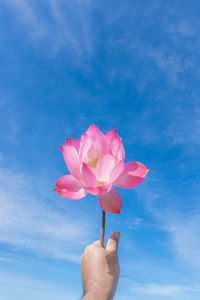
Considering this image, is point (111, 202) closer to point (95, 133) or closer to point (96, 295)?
point (95, 133)

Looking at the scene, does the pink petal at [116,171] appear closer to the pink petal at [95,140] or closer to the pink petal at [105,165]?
the pink petal at [105,165]

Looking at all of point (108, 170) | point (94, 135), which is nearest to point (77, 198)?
point (108, 170)

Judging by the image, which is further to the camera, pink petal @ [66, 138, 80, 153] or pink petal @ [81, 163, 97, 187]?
pink petal @ [66, 138, 80, 153]

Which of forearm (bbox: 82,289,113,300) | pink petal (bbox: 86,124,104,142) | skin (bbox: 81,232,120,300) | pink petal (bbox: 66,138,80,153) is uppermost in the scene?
pink petal (bbox: 86,124,104,142)

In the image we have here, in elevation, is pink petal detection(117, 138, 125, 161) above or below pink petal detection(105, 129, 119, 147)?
below

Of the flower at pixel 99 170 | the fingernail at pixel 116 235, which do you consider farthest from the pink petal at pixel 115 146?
the fingernail at pixel 116 235

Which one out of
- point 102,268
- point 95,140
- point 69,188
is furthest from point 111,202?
point 102,268

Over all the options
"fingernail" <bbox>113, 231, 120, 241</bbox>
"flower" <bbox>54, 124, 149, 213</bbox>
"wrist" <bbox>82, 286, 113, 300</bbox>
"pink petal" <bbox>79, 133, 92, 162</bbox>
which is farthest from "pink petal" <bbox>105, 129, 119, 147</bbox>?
"wrist" <bbox>82, 286, 113, 300</bbox>

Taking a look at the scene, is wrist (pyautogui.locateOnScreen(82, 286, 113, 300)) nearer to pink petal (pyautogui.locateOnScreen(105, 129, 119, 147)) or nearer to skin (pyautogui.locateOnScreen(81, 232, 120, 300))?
skin (pyautogui.locateOnScreen(81, 232, 120, 300))
